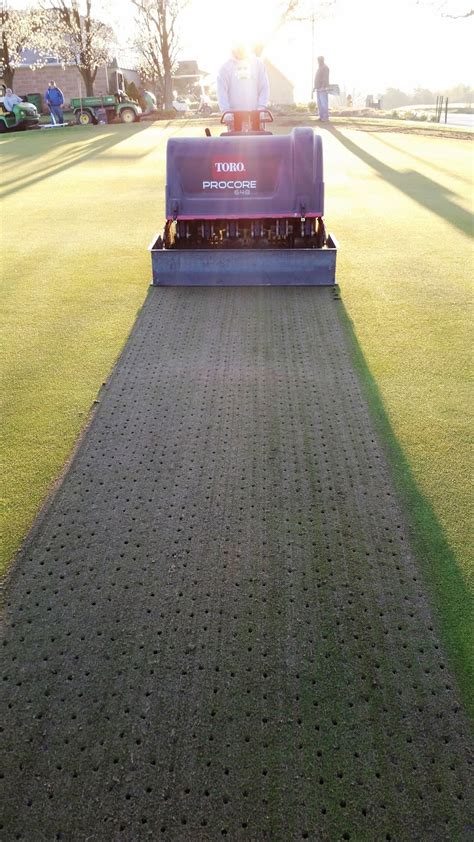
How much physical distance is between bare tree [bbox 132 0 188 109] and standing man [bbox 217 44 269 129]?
32662 mm

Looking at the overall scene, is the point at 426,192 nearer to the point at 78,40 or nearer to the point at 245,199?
the point at 245,199

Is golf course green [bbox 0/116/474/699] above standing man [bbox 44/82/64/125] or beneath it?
beneath

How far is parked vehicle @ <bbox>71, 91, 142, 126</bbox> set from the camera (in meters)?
28.7

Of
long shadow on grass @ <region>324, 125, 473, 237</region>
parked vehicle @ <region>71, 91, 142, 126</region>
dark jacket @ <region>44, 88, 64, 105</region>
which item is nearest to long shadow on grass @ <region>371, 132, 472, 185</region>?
long shadow on grass @ <region>324, 125, 473, 237</region>

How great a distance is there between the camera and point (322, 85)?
23.8 meters

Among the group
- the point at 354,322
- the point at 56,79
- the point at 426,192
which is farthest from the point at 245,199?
the point at 56,79

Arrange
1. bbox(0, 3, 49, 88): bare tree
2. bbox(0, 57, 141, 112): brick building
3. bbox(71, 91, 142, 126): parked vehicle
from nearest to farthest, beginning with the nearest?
bbox(71, 91, 142, 126): parked vehicle → bbox(0, 3, 49, 88): bare tree → bbox(0, 57, 141, 112): brick building

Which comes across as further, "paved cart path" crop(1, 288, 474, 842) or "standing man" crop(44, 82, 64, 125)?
"standing man" crop(44, 82, 64, 125)

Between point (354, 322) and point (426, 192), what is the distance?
279 inches

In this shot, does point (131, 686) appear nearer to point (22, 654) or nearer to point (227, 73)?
point (22, 654)

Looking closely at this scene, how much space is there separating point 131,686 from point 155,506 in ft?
3.41

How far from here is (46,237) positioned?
27.6 feet

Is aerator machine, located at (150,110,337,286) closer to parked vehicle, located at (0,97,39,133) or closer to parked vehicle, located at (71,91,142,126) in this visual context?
parked vehicle, located at (0,97,39,133)

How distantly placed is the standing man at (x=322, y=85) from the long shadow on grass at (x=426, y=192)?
897cm
